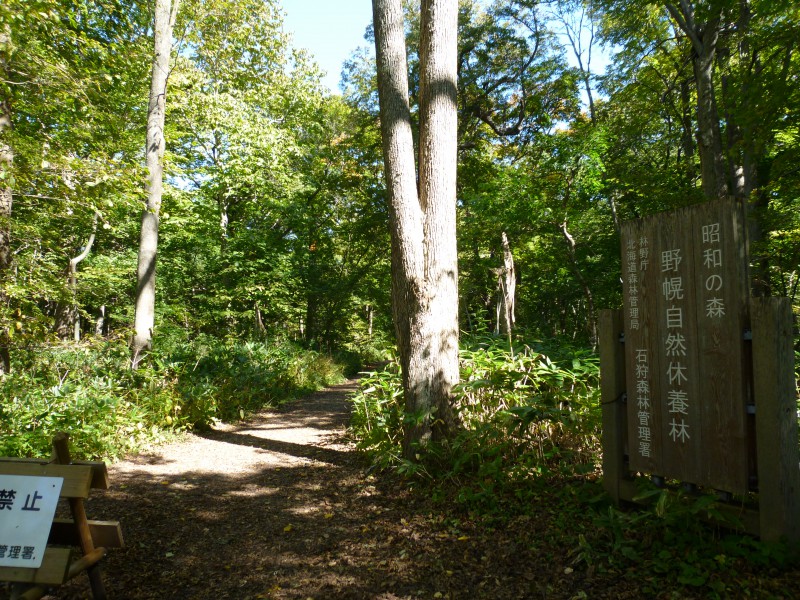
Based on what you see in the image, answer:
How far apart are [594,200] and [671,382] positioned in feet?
29.3

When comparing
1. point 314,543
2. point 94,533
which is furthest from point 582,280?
point 94,533

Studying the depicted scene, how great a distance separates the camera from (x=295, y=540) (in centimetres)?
374

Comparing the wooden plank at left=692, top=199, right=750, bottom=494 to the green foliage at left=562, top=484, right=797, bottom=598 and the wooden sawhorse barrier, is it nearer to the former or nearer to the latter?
the green foliage at left=562, top=484, right=797, bottom=598

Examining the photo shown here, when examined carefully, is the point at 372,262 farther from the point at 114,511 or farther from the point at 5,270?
the point at 114,511

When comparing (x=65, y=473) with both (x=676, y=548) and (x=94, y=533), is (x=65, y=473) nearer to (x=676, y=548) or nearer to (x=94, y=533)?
(x=94, y=533)

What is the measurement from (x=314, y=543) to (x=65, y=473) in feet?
6.18

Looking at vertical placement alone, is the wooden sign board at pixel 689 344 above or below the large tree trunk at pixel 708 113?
below

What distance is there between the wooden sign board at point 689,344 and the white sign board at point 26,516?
3.71 metres

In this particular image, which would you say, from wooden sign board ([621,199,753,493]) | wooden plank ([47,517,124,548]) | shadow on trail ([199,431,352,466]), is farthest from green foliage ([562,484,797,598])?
shadow on trail ([199,431,352,466])

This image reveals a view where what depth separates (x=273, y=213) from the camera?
17.3 m

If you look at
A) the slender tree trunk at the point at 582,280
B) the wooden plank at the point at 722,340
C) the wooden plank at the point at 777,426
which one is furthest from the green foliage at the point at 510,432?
the slender tree trunk at the point at 582,280

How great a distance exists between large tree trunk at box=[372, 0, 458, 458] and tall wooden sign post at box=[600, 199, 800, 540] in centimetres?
177

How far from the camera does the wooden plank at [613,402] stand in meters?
3.57

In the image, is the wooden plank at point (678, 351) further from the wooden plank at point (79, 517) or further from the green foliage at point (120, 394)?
the green foliage at point (120, 394)
